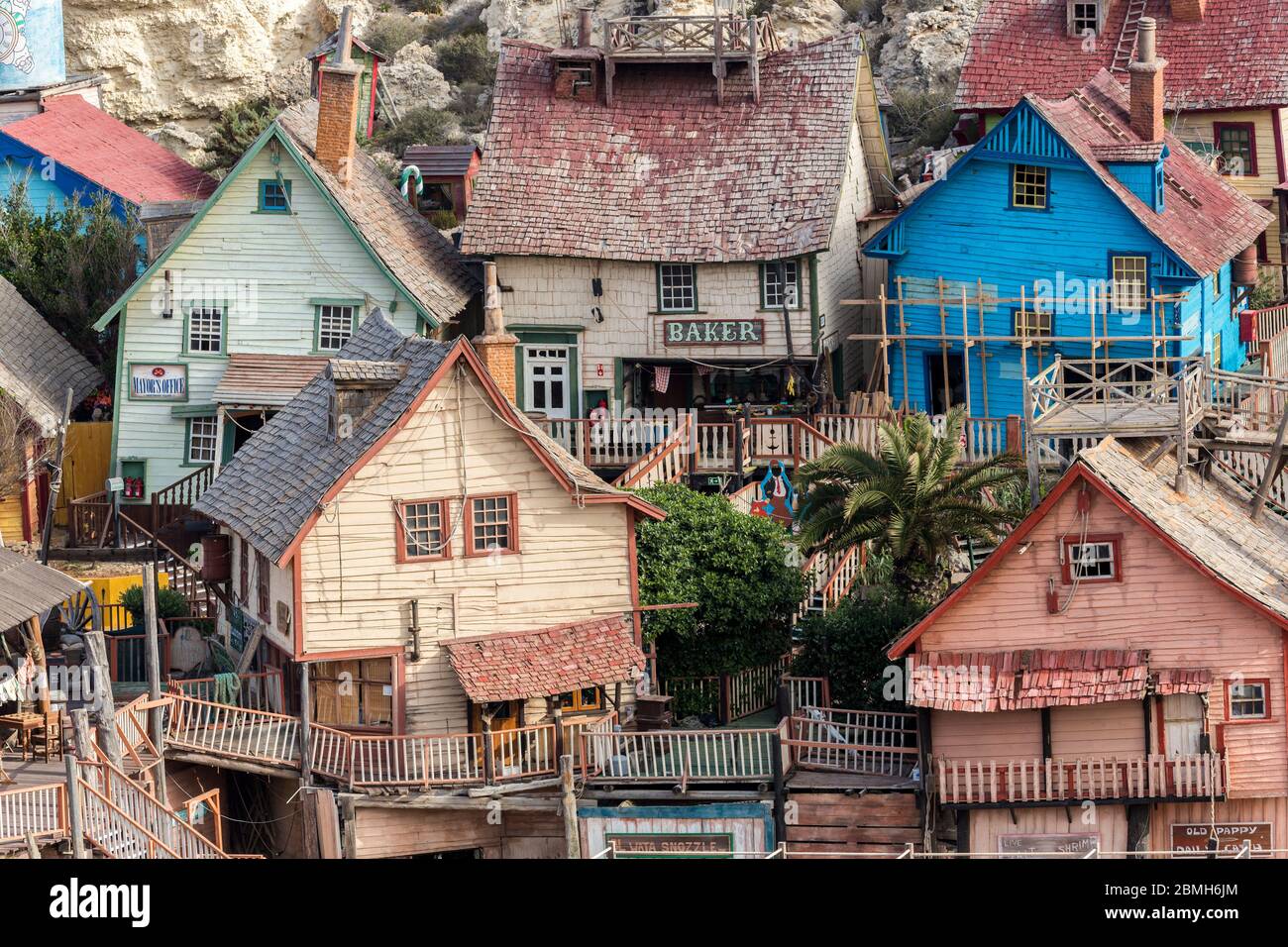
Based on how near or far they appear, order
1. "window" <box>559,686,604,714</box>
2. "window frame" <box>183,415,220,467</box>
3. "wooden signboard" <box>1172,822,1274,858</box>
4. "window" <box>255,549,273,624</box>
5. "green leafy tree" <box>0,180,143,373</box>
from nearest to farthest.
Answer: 1. "wooden signboard" <box>1172,822,1274,858</box>
2. "window" <box>559,686,604,714</box>
3. "window" <box>255,549,273,624</box>
4. "window frame" <box>183,415,220,467</box>
5. "green leafy tree" <box>0,180,143,373</box>

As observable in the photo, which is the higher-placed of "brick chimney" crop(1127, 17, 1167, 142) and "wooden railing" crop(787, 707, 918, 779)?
"brick chimney" crop(1127, 17, 1167, 142)

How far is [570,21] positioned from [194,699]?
122 feet

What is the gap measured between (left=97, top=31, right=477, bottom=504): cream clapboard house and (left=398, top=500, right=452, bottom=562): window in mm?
13632

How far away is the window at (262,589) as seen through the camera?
42.8 m

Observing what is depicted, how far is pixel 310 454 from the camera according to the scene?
4256 cm

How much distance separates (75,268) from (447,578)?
21203 mm

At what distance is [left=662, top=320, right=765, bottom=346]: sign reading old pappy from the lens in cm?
5462

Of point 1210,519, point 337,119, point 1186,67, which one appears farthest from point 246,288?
point 1186,67

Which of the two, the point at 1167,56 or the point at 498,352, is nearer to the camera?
the point at 498,352

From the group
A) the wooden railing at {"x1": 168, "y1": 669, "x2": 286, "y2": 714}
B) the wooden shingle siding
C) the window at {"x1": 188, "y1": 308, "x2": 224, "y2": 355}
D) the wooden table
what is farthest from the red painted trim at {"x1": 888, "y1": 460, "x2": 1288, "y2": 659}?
the window at {"x1": 188, "y1": 308, "x2": 224, "y2": 355}

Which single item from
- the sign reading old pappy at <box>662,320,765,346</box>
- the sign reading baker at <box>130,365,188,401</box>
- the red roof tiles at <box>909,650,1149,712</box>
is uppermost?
the sign reading old pappy at <box>662,320,765,346</box>

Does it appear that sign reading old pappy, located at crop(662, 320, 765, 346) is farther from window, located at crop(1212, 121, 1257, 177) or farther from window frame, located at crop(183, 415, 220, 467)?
window, located at crop(1212, 121, 1257, 177)

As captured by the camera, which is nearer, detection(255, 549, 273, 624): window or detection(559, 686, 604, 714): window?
detection(559, 686, 604, 714): window

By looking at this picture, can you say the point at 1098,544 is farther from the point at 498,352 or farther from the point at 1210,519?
the point at 498,352
